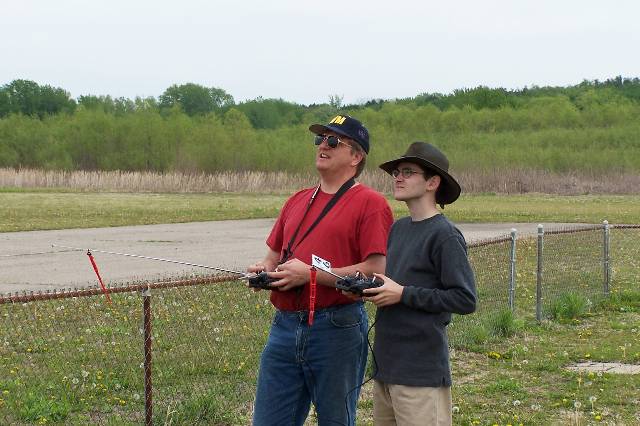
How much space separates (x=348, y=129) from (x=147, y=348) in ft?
7.15

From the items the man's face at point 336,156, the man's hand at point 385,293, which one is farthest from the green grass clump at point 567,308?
the man's hand at point 385,293

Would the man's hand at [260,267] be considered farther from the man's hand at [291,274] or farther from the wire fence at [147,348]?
the wire fence at [147,348]

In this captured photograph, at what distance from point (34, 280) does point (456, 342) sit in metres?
7.67

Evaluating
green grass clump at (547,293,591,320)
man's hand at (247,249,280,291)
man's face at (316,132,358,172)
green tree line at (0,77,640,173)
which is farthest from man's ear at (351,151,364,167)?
green tree line at (0,77,640,173)

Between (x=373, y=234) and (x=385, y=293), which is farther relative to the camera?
(x=373, y=234)

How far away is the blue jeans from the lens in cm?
490

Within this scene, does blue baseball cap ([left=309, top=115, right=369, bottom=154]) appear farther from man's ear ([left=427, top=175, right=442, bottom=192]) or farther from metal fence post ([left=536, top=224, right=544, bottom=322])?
metal fence post ([left=536, top=224, right=544, bottom=322])

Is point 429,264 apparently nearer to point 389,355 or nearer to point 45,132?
point 389,355

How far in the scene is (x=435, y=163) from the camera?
475cm

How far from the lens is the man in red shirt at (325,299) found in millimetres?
4887

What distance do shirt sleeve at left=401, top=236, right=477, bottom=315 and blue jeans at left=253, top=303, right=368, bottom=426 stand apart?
0.48m

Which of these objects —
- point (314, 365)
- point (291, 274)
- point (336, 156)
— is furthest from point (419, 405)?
point (336, 156)

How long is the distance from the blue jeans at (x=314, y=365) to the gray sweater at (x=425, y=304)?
0.77 feet

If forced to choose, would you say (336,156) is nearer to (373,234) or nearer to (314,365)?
(373,234)
